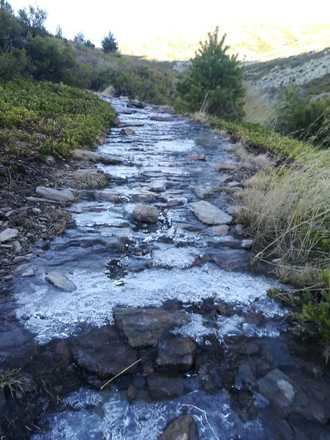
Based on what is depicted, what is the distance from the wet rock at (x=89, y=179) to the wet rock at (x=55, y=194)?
39cm

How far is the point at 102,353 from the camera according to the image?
6.39 ft

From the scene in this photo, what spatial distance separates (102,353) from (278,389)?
909mm

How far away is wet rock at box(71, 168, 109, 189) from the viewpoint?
453 centimetres

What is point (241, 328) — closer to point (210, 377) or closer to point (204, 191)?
point (210, 377)

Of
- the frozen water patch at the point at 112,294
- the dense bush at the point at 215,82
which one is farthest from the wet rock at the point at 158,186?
Answer: the dense bush at the point at 215,82

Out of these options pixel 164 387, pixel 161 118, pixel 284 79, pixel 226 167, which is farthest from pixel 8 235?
pixel 284 79

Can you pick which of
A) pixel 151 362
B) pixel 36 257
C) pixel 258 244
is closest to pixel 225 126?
pixel 258 244

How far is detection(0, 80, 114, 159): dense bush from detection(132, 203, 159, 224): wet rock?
1.86m

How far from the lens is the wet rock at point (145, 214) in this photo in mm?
3654

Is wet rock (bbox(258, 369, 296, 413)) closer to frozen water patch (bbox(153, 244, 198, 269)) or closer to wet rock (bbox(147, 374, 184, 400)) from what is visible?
wet rock (bbox(147, 374, 184, 400))

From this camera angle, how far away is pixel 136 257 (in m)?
2.97

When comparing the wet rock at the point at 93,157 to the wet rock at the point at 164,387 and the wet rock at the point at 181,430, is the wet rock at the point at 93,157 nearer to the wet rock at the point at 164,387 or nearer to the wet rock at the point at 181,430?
the wet rock at the point at 164,387

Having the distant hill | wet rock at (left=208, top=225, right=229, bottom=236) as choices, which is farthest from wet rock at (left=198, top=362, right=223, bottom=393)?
the distant hill

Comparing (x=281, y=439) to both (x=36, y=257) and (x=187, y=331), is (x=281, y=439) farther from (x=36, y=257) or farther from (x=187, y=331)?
(x=36, y=257)
